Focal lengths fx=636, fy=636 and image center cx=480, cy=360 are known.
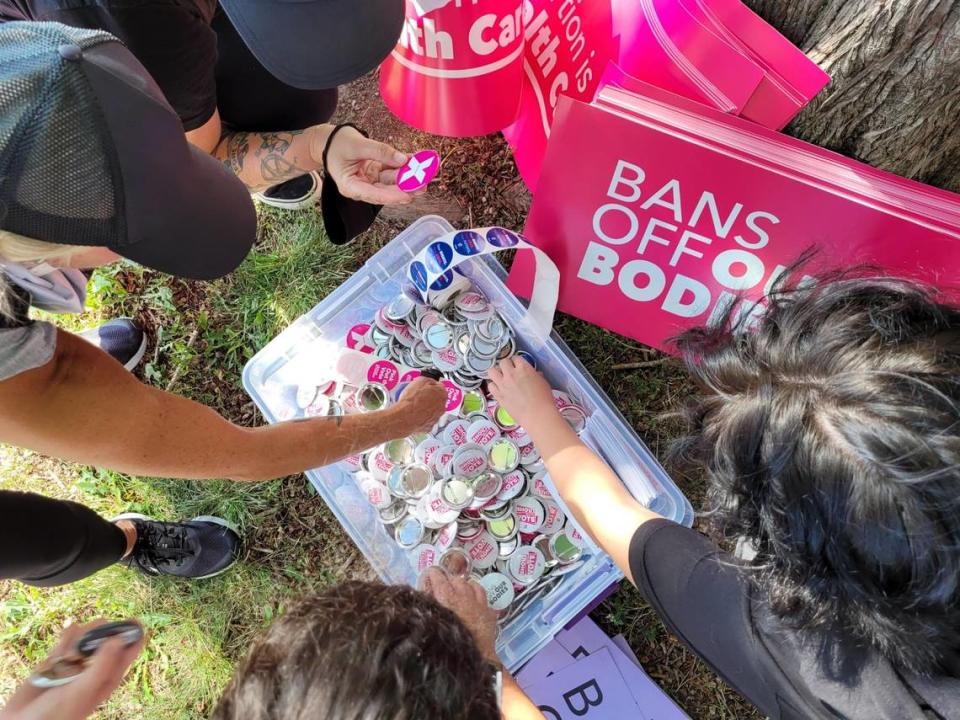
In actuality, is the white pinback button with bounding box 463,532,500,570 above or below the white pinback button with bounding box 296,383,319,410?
below

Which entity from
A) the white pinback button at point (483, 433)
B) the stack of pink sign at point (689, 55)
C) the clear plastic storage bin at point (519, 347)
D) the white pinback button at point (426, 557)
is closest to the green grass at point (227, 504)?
the clear plastic storage bin at point (519, 347)

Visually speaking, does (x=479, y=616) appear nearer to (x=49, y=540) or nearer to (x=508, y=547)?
(x=508, y=547)

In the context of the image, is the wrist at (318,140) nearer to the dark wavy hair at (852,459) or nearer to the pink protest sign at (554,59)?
the pink protest sign at (554,59)

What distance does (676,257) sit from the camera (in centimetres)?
147

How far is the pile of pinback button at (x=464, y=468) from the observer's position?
173 centimetres

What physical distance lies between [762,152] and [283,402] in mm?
1413

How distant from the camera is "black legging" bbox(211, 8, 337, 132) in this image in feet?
5.18

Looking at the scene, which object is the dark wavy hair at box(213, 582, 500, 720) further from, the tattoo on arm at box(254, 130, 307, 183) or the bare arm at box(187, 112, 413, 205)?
the tattoo on arm at box(254, 130, 307, 183)

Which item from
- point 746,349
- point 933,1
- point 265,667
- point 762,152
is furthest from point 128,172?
point 933,1

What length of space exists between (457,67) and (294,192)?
77cm

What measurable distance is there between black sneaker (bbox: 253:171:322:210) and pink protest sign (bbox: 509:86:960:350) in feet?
2.77

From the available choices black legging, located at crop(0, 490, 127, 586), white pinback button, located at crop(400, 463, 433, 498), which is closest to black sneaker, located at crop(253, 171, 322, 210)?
white pinback button, located at crop(400, 463, 433, 498)

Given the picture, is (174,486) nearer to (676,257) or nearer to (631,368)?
(631,368)

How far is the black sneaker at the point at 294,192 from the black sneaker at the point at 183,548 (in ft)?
3.42
